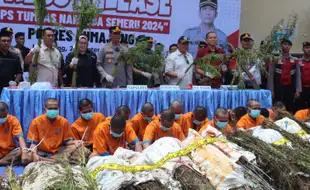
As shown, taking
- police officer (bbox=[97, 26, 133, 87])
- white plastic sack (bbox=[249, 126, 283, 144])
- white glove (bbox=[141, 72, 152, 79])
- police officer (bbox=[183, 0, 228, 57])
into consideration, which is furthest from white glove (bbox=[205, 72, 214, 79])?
white plastic sack (bbox=[249, 126, 283, 144])

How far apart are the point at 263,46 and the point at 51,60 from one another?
3.41m

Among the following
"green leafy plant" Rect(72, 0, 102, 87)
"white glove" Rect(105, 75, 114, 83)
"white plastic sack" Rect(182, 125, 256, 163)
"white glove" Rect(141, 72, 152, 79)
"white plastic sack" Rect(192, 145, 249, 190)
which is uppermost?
"green leafy plant" Rect(72, 0, 102, 87)

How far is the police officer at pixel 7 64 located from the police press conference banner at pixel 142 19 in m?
1.57

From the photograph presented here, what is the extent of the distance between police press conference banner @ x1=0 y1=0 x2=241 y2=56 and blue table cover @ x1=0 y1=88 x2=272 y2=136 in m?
2.41

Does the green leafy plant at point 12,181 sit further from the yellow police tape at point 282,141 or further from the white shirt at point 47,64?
the white shirt at point 47,64

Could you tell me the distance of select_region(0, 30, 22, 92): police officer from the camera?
636 centimetres

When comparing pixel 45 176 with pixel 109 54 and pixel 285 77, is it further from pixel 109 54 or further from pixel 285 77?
pixel 285 77

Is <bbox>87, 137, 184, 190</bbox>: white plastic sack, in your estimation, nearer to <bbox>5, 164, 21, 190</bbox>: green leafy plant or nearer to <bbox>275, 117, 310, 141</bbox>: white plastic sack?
<bbox>5, 164, 21, 190</bbox>: green leafy plant

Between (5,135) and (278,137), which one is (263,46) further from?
(5,135)

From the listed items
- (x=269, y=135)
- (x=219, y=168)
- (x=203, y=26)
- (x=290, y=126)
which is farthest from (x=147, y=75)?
(x=219, y=168)

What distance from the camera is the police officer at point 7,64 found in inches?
250

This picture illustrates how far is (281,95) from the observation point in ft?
25.6

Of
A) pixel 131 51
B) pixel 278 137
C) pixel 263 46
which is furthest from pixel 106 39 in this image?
pixel 278 137

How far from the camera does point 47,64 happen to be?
21.5 ft
